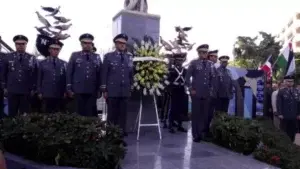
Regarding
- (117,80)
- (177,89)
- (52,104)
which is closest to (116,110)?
(117,80)

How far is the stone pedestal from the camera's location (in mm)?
7555

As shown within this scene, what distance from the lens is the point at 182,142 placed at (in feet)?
22.1

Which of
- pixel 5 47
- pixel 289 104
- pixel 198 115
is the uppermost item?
pixel 5 47

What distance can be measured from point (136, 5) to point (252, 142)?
12.3 ft

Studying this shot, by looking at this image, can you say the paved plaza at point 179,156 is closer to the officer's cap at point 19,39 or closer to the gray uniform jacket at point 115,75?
the gray uniform jacket at point 115,75

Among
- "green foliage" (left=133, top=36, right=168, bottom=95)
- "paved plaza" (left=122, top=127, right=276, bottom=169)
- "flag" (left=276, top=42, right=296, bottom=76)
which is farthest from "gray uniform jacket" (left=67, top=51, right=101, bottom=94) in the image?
"flag" (left=276, top=42, right=296, bottom=76)

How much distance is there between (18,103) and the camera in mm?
6578

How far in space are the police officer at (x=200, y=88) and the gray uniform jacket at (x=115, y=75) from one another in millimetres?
1337

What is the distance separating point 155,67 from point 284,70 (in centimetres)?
668

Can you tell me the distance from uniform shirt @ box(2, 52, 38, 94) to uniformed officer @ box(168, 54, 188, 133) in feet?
9.23

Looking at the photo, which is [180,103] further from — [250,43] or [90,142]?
[250,43]

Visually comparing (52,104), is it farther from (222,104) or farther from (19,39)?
(222,104)

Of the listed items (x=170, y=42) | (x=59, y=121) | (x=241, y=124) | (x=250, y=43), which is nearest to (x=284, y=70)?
(x=170, y=42)

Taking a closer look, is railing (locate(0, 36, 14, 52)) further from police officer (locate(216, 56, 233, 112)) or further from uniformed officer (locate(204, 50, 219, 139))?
police officer (locate(216, 56, 233, 112))
